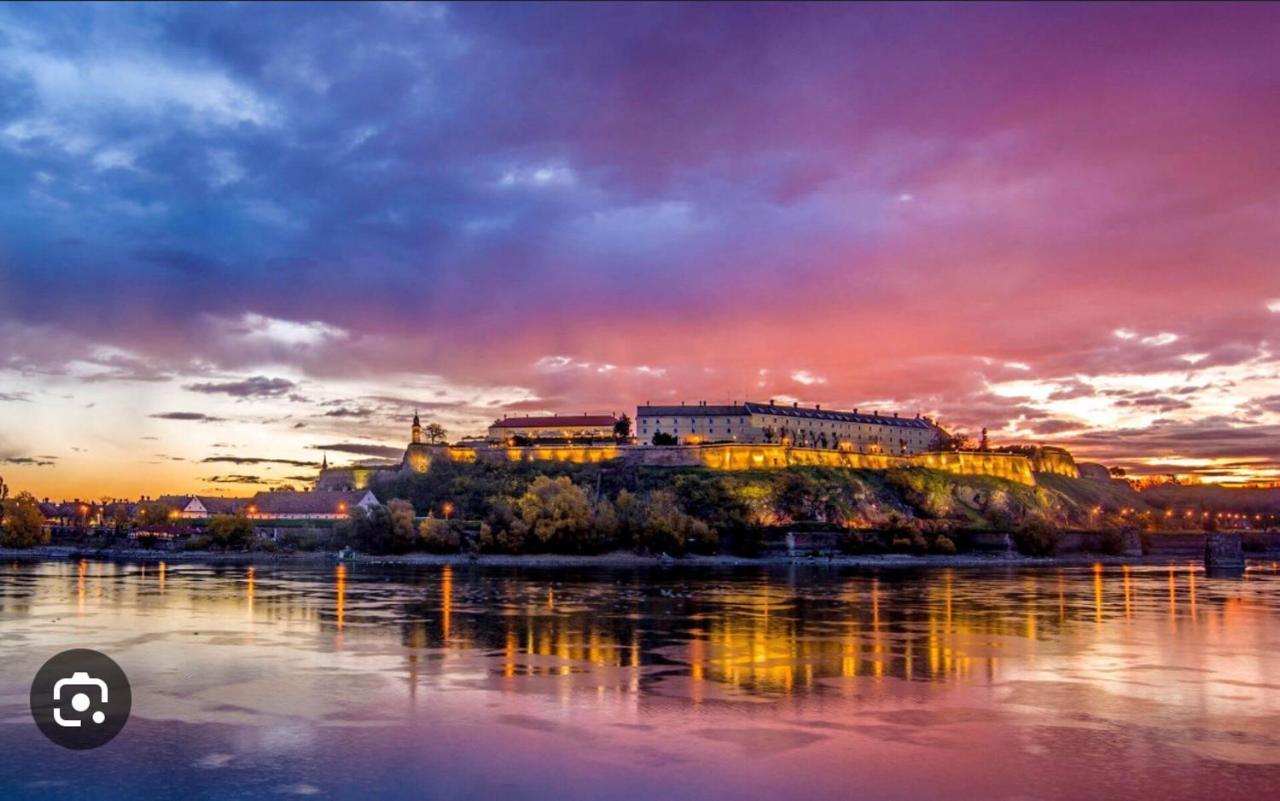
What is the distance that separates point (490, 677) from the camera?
79.0 ft

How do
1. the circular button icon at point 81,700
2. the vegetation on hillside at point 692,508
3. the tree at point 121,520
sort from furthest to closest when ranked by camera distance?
the tree at point 121,520 < the vegetation on hillside at point 692,508 < the circular button icon at point 81,700

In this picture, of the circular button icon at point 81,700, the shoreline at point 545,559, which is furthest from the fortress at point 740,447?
the circular button icon at point 81,700

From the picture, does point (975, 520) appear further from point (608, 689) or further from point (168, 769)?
point (168, 769)

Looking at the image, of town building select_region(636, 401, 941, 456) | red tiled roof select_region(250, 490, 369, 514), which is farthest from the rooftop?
red tiled roof select_region(250, 490, 369, 514)

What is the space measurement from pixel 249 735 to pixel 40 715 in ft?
15.8

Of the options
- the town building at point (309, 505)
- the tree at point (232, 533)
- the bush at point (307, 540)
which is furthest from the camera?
the town building at point (309, 505)

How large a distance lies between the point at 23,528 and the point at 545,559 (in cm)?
5566

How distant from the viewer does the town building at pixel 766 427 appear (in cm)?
12825

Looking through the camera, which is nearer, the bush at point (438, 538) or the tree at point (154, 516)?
the bush at point (438, 538)

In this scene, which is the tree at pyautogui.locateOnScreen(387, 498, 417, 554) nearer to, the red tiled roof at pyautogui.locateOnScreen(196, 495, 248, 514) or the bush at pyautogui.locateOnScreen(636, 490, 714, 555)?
the bush at pyautogui.locateOnScreen(636, 490, 714, 555)

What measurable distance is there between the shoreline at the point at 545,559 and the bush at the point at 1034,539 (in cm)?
145

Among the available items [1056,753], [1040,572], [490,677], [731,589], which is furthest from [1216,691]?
[1040,572]

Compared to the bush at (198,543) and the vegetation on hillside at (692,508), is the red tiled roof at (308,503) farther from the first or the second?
the bush at (198,543)

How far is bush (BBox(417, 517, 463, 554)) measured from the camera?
3364 inches
